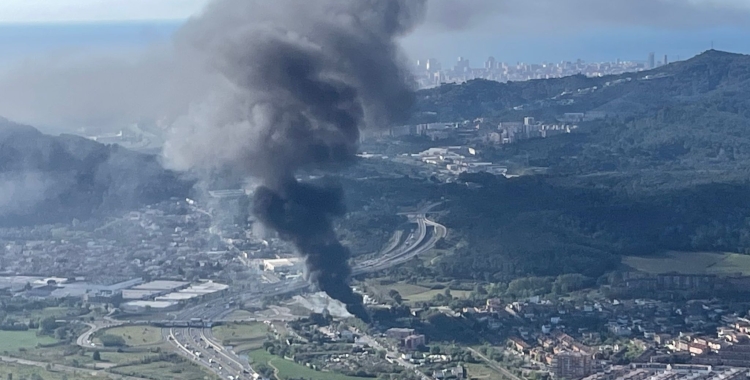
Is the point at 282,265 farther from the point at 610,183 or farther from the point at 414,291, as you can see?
the point at 610,183

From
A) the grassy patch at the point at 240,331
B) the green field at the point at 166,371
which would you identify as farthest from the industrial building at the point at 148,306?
the green field at the point at 166,371

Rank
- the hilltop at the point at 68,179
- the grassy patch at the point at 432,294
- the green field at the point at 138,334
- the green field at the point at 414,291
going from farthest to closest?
the hilltop at the point at 68,179 < the green field at the point at 414,291 < the grassy patch at the point at 432,294 < the green field at the point at 138,334

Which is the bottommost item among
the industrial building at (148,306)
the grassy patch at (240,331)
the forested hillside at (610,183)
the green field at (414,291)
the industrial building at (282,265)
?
the grassy patch at (240,331)

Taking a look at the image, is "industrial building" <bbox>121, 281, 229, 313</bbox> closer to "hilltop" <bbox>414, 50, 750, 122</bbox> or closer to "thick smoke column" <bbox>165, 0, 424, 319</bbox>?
"thick smoke column" <bbox>165, 0, 424, 319</bbox>

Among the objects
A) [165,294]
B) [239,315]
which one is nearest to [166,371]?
[239,315]

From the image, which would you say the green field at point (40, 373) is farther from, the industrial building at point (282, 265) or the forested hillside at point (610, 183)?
the forested hillside at point (610, 183)
